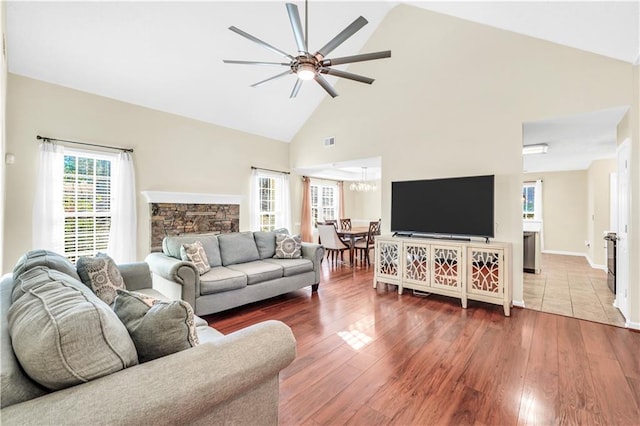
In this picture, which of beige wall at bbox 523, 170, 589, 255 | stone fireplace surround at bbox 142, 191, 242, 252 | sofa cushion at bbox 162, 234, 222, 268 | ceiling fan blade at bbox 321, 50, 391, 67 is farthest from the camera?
beige wall at bbox 523, 170, 589, 255

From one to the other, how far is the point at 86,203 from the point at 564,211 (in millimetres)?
10364

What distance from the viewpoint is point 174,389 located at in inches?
39.1

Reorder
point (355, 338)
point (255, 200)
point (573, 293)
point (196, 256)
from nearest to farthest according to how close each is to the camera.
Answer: point (355, 338)
point (196, 256)
point (573, 293)
point (255, 200)

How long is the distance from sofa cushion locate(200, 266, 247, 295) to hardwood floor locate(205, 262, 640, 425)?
15.2 inches

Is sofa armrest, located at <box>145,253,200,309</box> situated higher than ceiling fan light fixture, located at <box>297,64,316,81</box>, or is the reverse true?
ceiling fan light fixture, located at <box>297,64,316,81</box>

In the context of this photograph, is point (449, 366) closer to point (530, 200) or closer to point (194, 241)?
point (194, 241)

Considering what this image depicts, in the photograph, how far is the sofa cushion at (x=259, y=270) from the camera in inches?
145

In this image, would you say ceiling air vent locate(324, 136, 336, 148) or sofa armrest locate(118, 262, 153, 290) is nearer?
sofa armrest locate(118, 262, 153, 290)

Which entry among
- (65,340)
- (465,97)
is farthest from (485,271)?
(65,340)

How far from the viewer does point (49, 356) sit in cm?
89

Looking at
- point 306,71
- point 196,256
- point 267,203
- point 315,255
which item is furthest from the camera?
point 267,203

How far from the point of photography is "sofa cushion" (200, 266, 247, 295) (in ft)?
10.7

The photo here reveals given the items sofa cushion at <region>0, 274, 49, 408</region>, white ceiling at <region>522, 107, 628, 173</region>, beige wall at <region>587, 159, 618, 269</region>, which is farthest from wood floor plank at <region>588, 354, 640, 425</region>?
beige wall at <region>587, 159, 618, 269</region>

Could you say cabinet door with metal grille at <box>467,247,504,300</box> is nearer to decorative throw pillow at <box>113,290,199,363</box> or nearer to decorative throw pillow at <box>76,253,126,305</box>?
decorative throw pillow at <box>113,290,199,363</box>
